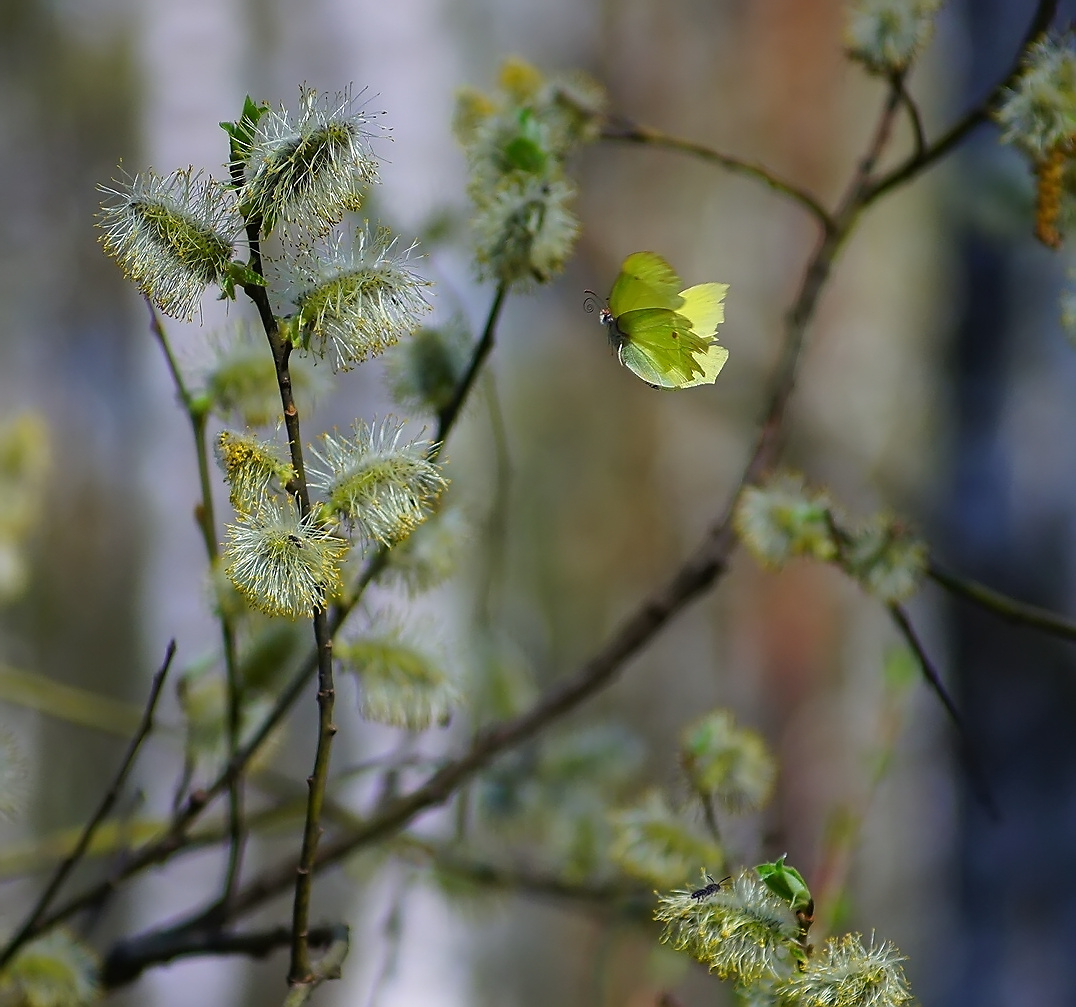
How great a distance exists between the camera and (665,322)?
27 cm

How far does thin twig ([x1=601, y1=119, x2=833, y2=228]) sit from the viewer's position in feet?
1.30

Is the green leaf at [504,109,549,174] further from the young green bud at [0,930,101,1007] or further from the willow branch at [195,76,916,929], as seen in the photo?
the young green bud at [0,930,101,1007]

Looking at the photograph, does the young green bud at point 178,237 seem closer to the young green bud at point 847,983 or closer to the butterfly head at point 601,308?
the butterfly head at point 601,308

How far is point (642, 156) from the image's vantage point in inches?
68.7

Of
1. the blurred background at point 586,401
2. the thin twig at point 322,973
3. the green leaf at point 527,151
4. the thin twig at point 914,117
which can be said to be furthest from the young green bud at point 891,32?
the blurred background at point 586,401

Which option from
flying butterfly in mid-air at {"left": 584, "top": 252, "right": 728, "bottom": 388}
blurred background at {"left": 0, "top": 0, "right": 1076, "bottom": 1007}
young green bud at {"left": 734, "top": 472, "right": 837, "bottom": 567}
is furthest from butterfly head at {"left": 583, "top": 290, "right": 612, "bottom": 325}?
blurred background at {"left": 0, "top": 0, "right": 1076, "bottom": 1007}

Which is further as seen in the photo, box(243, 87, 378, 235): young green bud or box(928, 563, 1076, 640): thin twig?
box(928, 563, 1076, 640): thin twig

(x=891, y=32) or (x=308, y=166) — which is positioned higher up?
(x=891, y=32)

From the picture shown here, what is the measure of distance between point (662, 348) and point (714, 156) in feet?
0.52

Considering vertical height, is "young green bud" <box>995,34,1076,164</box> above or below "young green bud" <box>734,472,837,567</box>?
above

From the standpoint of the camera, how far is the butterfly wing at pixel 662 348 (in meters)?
0.26

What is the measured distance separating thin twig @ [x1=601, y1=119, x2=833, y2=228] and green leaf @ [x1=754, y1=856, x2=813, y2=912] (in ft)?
0.83

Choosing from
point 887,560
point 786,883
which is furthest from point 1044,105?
point 786,883

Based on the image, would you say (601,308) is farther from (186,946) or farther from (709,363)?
(186,946)
